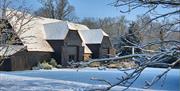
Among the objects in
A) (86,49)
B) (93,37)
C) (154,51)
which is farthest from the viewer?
(93,37)

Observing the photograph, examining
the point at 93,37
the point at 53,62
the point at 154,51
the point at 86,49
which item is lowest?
the point at 86,49

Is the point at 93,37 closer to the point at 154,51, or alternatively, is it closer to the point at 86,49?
the point at 86,49

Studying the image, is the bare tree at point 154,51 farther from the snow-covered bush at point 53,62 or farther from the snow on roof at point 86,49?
the snow on roof at point 86,49

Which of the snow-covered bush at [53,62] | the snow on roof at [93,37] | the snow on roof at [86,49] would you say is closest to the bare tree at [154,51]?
the snow-covered bush at [53,62]

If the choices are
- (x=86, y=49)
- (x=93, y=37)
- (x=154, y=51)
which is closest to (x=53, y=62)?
(x=86, y=49)

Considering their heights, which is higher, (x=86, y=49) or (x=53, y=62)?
(x=53, y=62)

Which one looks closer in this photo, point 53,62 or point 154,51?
point 154,51

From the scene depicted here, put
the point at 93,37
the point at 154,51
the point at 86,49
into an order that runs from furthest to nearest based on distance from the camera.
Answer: the point at 93,37, the point at 86,49, the point at 154,51

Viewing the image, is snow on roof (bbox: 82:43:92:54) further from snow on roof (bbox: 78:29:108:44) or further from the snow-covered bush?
the snow-covered bush

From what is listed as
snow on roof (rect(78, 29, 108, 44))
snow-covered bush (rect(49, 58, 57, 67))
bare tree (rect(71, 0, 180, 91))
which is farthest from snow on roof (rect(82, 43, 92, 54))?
bare tree (rect(71, 0, 180, 91))

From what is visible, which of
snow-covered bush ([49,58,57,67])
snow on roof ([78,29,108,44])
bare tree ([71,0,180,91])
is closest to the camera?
bare tree ([71,0,180,91])

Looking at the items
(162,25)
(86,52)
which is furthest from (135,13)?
(86,52)

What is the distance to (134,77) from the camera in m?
2.57

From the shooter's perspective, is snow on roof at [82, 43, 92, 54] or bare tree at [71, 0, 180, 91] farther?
snow on roof at [82, 43, 92, 54]
